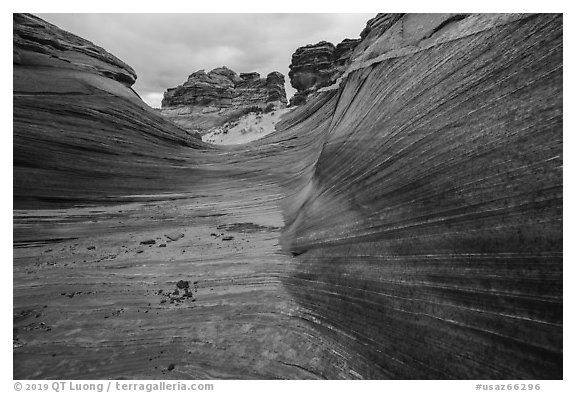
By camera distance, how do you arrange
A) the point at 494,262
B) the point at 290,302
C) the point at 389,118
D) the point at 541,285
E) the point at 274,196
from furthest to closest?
the point at 274,196
the point at 389,118
the point at 290,302
the point at 494,262
the point at 541,285

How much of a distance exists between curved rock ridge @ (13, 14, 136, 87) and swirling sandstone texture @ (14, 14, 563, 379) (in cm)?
66

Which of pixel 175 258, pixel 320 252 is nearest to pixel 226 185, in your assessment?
pixel 175 258

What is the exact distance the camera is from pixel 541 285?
2.75 m

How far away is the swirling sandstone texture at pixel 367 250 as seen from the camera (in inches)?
118

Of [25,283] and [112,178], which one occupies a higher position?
[112,178]

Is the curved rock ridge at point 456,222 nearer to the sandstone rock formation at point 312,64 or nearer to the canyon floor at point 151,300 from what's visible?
the canyon floor at point 151,300

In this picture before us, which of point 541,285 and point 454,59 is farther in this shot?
point 454,59

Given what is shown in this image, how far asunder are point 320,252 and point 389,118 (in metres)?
2.74

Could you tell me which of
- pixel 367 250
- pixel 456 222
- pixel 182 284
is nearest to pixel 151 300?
pixel 182 284

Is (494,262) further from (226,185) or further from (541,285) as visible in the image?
(226,185)

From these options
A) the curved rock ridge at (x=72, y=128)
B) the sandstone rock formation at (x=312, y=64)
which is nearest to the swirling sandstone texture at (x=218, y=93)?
the sandstone rock formation at (x=312, y=64)

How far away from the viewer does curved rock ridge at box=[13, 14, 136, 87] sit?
835 centimetres

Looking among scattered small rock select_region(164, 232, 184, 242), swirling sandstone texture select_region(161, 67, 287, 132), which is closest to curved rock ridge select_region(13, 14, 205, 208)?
scattered small rock select_region(164, 232, 184, 242)

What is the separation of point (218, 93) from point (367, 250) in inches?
2807
